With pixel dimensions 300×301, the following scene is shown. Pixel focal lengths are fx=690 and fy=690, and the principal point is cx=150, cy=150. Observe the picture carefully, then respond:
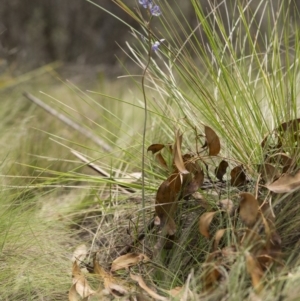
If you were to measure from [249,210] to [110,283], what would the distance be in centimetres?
39

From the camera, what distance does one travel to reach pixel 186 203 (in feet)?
6.25

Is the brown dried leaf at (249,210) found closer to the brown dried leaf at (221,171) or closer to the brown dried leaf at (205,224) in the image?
the brown dried leaf at (205,224)

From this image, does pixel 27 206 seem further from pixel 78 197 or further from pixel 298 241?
pixel 298 241

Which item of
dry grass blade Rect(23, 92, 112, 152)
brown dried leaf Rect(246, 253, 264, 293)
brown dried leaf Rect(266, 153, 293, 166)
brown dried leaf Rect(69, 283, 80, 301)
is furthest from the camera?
dry grass blade Rect(23, 92, 112, 152)

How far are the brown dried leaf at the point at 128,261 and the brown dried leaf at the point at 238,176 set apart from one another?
0.31m

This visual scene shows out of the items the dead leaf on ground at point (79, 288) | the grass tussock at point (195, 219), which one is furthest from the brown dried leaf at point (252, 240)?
the dead leaf on ground at point (79, 288)

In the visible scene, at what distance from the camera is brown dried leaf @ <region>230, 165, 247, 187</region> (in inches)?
71.6

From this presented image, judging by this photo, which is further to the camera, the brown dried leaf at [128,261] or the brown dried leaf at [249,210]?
the brown dried leaf at [128,261]

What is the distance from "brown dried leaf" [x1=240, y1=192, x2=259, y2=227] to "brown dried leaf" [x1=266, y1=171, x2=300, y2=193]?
3.8 inches

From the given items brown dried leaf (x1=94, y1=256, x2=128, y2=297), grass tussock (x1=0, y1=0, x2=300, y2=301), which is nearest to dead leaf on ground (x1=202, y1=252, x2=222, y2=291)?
grass tussock (x1=0, y1=0, x2=300, y2=301)

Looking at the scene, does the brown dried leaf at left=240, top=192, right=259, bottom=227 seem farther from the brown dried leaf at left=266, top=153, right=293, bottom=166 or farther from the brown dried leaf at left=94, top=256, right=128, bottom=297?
the brown dried leaf at left=94, top=256, right=128, bottom=297

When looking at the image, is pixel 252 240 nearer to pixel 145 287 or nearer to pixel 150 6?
pixel 145 287

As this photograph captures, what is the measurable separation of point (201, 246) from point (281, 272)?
0.39 metres

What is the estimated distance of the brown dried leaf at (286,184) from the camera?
1.63 metres
